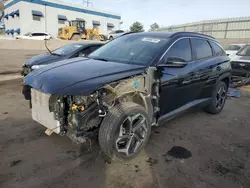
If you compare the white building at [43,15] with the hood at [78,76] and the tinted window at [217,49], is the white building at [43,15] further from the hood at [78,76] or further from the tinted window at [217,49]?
the hood at [78,76]

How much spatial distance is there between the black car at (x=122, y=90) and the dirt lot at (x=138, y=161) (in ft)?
1.00

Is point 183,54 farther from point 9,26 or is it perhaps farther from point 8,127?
point 9,26

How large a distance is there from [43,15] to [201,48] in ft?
122

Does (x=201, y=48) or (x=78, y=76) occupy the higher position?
(x=201, y=48)

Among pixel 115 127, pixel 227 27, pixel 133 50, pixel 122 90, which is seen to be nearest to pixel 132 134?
pixel 115 127

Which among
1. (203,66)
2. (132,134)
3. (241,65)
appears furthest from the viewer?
(241,65)

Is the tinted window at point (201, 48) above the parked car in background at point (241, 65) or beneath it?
above

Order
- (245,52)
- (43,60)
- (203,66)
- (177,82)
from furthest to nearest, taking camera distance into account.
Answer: (245,52), (43,60), (203,66), (177,82)

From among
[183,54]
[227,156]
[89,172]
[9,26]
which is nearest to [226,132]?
[227,156]

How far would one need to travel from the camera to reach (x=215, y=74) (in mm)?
4320

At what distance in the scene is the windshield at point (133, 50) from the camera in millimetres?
3133

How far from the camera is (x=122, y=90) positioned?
2.61 meters

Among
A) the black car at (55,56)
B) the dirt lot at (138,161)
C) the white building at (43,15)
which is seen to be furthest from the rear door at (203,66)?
the white building at (43,15)

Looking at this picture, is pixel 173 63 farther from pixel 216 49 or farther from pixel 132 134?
pixel 216 49
